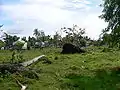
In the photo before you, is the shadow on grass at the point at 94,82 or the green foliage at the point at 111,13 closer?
the shadow on grass at the point at 94,82

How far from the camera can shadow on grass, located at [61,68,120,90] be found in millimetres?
19281

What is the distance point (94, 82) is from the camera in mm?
20859

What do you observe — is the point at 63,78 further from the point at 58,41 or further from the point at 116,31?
the point at 58,41

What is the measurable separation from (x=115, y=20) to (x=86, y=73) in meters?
5.76

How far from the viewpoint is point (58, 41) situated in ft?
326

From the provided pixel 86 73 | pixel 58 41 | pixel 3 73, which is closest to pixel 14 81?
pixel 3 73

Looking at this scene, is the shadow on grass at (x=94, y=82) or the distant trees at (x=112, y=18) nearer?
the shadow on grass at (x=94, y=82)

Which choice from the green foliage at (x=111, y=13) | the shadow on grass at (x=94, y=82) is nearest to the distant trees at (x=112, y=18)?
the green foliage at (x=111, y=13)

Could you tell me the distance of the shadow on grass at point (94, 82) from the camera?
19.3 meters

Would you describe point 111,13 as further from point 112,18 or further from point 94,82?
point 94,82

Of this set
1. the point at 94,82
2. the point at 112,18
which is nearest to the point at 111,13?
the point at 112,18

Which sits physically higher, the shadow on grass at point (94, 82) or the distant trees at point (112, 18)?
the distant trees at point (112, 18)

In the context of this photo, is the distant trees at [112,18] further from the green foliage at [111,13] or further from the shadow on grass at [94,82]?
the shadow on grass at [94,82]

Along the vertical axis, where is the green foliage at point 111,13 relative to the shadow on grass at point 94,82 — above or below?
above
